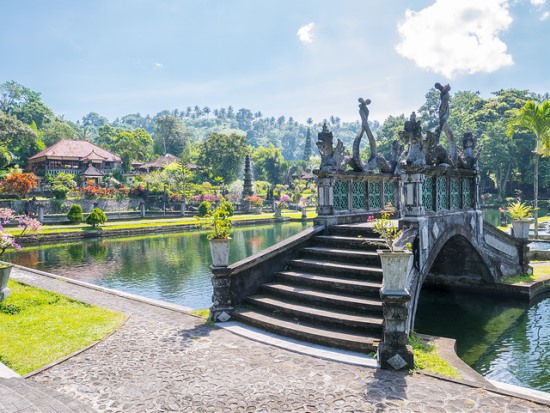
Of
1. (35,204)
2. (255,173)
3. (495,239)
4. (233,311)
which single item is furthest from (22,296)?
(255,173)

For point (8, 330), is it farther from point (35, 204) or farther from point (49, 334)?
point (35, 204)

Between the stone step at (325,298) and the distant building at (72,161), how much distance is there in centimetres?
5273

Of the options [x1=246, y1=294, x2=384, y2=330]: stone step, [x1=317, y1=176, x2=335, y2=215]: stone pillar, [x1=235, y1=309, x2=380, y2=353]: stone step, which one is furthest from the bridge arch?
[x1=235, y1=309, x2=380, y2=353]: stone step

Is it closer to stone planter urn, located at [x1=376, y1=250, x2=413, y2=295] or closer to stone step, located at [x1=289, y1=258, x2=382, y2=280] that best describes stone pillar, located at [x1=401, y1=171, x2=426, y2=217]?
stone step, located at [x1=289, y1=258, x2=382, y2=280]

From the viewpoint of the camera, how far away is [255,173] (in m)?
96.2

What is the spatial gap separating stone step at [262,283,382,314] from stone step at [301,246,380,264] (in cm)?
121

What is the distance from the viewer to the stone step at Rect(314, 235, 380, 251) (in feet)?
32.1

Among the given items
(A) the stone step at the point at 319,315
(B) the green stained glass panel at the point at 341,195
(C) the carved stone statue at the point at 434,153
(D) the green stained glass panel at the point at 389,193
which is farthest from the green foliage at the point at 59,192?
(C) the carved stone statue at the point at 434,153

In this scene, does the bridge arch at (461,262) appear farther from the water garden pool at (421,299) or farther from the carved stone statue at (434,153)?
the carved stone statue at (434,153)

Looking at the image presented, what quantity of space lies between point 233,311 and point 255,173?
87.9m

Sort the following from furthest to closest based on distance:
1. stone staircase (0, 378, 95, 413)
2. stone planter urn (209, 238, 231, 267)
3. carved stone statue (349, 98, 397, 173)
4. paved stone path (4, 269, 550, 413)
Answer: carved stone statue (349, 98, 397, 173), stone planter urn (209, 238, 231, 267), paved stone path (4, 269, 550, 413), stone staircase (0, 378, 95, 413)

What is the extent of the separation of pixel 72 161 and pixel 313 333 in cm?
6308

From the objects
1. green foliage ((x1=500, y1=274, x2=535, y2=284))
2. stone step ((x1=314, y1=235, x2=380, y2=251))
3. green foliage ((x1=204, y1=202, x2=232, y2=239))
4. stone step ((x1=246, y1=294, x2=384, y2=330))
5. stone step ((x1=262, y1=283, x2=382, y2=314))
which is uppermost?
green foliage ((x1=204, y1=202, x2=232, y2=239))

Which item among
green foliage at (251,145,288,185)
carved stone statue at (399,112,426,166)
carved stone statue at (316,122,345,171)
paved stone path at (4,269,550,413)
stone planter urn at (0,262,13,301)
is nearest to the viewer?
paved stone path at (4,269,550,413)
